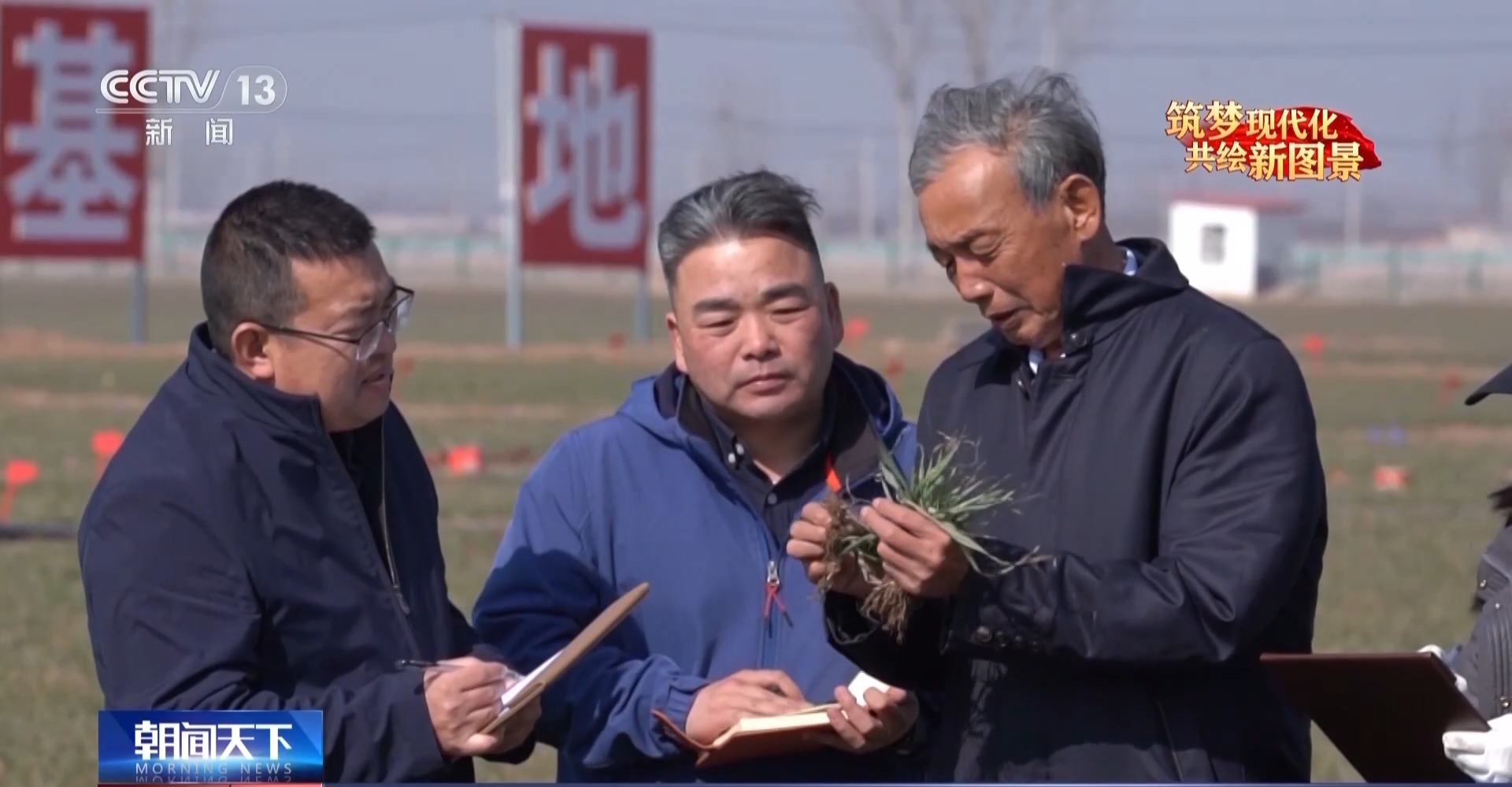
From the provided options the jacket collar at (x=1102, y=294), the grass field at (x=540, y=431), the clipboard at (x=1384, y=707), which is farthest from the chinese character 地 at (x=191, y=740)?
the grass field at (x=540, y=431)

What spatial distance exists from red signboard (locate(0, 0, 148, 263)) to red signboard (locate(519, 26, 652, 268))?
6883mm

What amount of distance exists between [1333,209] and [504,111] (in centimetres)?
5399

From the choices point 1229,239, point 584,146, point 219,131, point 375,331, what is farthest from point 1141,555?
point 1229,239

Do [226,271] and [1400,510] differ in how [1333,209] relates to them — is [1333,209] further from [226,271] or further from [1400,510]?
[226,271]

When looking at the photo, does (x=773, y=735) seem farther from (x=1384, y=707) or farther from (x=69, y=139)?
(x=69, y=139)

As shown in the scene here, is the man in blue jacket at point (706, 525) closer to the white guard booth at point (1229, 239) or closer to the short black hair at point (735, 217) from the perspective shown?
the short black hair at point (735, 217)

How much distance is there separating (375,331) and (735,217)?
0.81 m

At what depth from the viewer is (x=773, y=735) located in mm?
3566

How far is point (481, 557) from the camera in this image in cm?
1168

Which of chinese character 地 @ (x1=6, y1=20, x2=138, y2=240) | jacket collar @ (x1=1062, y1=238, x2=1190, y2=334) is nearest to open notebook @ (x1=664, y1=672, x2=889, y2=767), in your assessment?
jacket collar @ (x1=1062, y1=238, x2=1190, y2=334)

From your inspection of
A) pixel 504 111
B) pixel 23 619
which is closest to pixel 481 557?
pixel 23 619

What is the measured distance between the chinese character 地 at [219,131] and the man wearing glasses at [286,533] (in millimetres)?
3207

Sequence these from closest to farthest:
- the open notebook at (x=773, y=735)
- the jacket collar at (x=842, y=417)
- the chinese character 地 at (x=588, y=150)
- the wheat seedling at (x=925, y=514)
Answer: the wheat seedling at (x=925, y=514), the open notebook at (x=773, y=735), the jacket collar at (x=842, y=417), the chinese character 地 at (x=588, y=150)

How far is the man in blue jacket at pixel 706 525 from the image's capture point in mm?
3811
